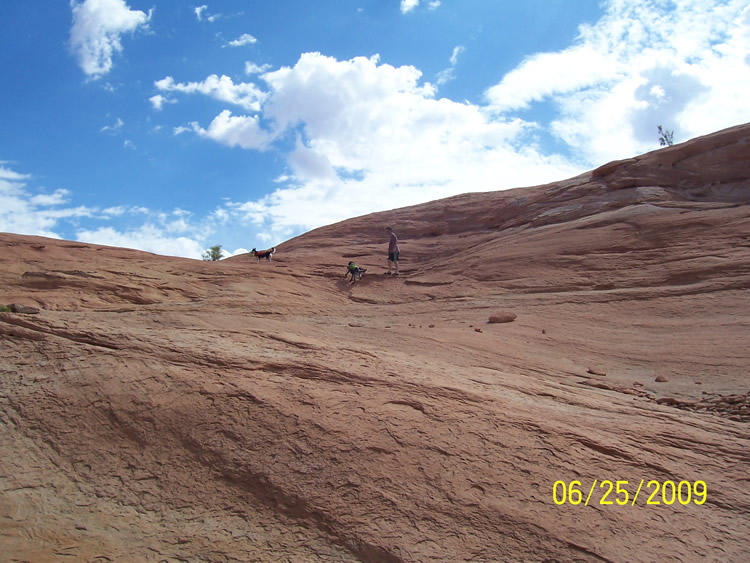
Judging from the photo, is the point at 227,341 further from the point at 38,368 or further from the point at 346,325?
the point at 346,325

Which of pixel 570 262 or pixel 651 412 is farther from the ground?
pixel 570 262

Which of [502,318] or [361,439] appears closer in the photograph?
[361,439]

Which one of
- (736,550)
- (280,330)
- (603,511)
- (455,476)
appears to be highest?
(280,330)

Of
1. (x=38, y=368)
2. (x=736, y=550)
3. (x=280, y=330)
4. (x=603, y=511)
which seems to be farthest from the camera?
(x=280, y=330)

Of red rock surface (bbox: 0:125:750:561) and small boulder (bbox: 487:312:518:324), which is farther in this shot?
small boulder (bbox: 487:312:518:324)

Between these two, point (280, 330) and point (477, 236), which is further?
point (477, 236)

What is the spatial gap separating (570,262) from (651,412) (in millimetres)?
9003

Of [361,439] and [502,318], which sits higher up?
[502,318]

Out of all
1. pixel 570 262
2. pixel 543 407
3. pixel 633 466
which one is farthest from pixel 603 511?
pixel 570 262

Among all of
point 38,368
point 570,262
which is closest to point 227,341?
point 38,368

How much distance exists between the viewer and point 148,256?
15742 mm

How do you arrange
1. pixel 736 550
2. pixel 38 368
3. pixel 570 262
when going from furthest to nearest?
pixel 570 262 < pixel 38 368 < pixel 736 550

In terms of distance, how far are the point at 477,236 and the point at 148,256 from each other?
36.8 ft

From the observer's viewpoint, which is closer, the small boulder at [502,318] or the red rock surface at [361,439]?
the red rock surface at [361,439]
